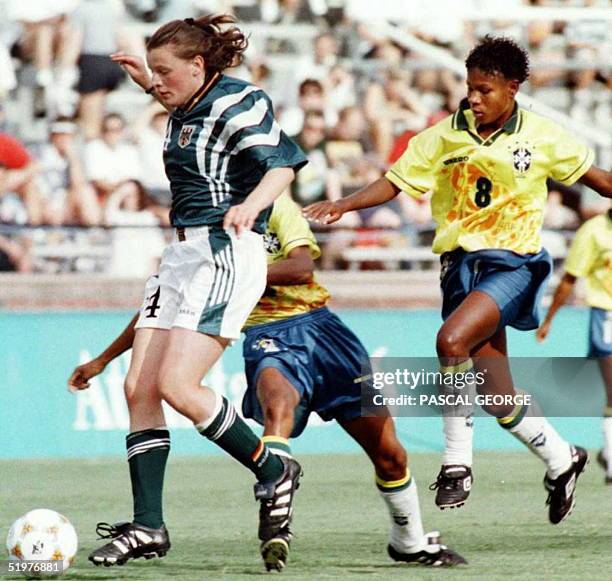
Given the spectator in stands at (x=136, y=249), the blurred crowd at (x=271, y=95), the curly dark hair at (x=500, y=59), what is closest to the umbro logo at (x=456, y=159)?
the curly dark hair at (x=500, y=59)

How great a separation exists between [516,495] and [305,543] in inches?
95.5

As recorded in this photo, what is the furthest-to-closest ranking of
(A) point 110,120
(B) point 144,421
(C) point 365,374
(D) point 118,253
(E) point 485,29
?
1. (E) point 485,29
2. (A) point 110,120
3. (D) point 118,253
4. (C) point 365,374
5. (B) point 144,421

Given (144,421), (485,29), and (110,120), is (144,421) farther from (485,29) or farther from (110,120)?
(485,29)

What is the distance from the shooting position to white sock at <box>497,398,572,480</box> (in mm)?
6844

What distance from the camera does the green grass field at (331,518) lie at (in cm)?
566

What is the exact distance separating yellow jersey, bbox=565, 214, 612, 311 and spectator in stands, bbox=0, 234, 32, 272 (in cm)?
473

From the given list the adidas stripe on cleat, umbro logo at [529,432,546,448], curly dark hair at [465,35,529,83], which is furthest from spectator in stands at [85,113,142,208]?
the adidas stripe on cleat

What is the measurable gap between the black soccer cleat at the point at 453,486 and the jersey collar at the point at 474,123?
1.49 metres

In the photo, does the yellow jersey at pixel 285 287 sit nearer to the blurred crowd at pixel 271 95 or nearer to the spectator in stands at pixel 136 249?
the spectator in stands at pixel 136 249

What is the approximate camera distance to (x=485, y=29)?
1477 cm

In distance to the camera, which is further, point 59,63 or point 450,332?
point 59,63

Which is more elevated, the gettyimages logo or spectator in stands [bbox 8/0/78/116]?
spectator in stands [bbox 8/0/78/116]

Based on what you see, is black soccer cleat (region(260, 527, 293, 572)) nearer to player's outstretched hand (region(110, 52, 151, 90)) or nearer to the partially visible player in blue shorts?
the partially visible player in blue shorts

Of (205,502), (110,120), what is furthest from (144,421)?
(110,120)
